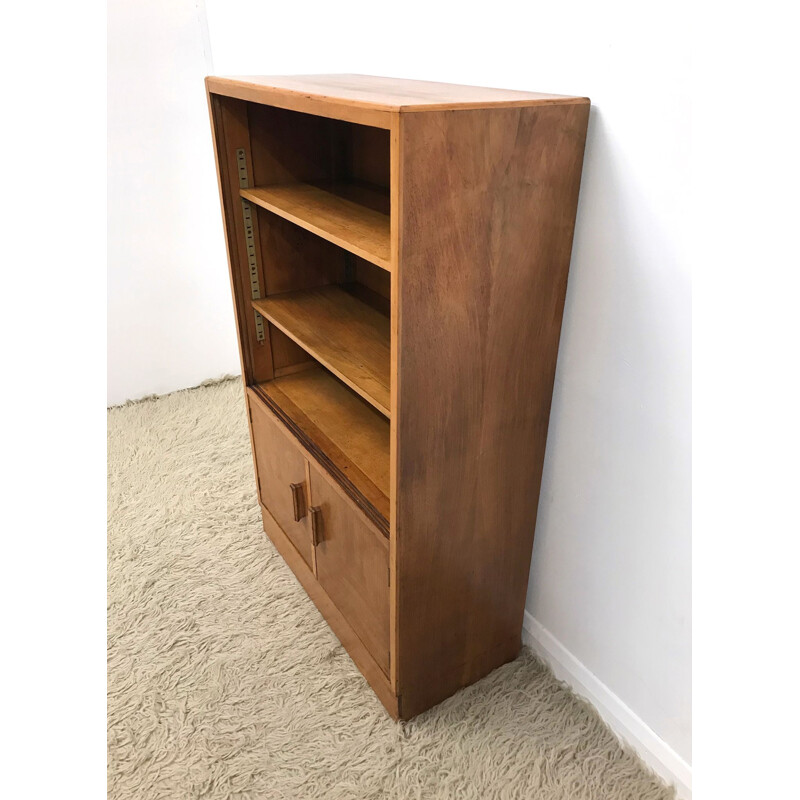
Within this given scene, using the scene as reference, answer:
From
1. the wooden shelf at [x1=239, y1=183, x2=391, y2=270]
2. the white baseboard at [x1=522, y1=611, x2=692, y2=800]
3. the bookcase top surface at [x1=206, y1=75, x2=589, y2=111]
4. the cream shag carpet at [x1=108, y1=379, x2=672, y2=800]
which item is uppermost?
the bookcase top surface at [x1=206, y1=75, x2=589, y2=111]

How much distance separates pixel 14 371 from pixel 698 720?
124 cm

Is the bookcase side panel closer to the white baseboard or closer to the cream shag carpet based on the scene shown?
the cream shag carpet

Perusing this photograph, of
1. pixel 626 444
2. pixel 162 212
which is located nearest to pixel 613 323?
pixel 626 444

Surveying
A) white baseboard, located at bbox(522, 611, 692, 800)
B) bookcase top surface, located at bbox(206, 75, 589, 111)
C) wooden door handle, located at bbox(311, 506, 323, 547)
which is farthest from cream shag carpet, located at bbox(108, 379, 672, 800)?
bookcase top surface, located at bbox(206, 75, 589, 111)

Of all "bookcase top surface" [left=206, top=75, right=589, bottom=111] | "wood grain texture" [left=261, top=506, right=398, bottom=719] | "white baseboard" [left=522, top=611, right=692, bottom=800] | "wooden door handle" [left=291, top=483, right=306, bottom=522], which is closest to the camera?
"bookcase top surface" [left=206, top=75, right=589, bottom=111]

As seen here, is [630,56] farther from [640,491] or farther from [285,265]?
[285,265]

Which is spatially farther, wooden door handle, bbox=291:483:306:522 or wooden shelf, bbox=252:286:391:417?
wooden door handle, bbox=291:483:306:522

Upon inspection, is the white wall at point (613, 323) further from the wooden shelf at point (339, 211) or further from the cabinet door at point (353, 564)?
the cabinet door at point (353, 564)

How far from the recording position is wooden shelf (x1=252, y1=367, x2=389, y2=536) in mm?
1378

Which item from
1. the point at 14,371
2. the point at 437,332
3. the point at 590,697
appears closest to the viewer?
the point at 14,371

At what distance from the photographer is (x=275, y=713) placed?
4.78ft

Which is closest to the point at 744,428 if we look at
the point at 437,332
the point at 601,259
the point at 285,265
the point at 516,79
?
the point at 601,259

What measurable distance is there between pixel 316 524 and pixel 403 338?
68 centimetres

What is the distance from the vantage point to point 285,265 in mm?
1677
